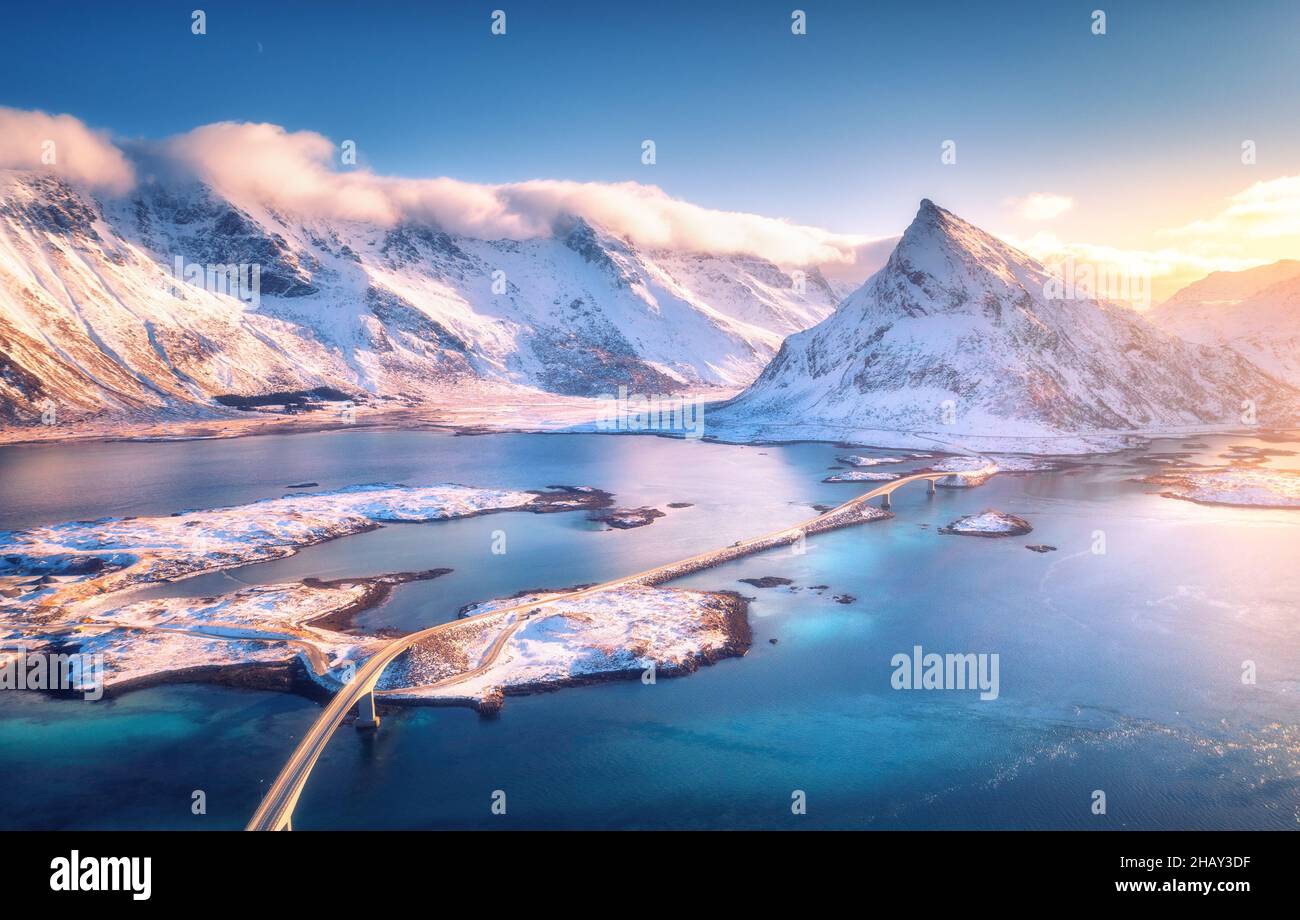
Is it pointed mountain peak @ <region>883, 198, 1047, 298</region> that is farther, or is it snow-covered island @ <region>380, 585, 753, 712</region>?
pointed mountain peak @ <region>883, 198, 1047, 298</region>

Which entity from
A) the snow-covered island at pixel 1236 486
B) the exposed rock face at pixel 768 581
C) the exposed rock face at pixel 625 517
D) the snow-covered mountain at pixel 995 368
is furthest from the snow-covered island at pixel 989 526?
the snow-covered mountain at pixel 995 368

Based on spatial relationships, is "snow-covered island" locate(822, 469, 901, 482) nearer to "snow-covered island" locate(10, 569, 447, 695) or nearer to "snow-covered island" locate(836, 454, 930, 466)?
"snow-covered island" locate(836, 454, 930, 466)

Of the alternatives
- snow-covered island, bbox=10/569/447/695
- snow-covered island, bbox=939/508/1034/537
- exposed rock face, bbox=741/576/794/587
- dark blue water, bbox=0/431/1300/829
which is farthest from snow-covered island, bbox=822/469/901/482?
snow-covered island, bbox=10/569/447/695

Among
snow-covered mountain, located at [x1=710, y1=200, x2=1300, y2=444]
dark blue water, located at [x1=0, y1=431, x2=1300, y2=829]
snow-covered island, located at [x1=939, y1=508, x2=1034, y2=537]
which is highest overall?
snow-covered mountain, located at [x1=710, y1=200, x2=1300, y2=444]

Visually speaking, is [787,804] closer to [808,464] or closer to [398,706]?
[398,706]

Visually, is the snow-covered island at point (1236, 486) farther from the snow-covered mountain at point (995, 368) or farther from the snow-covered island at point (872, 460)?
the snow-covered island at point (872, 460)

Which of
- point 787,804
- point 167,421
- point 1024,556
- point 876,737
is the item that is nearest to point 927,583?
point 1024,556
